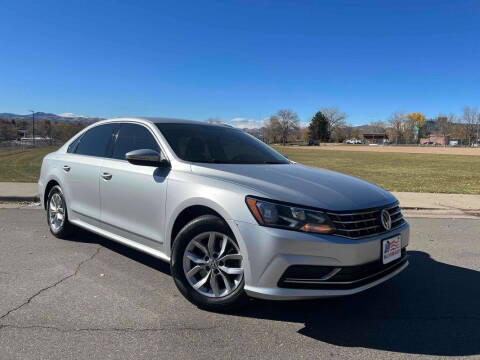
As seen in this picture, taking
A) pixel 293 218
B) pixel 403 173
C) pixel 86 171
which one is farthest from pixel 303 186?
pixel 403 173

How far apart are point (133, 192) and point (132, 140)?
73cm

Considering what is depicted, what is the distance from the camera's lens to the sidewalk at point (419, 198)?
8766 mm

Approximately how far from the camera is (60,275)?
161 inches

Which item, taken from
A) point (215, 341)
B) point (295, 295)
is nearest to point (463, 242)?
point (295, 295)

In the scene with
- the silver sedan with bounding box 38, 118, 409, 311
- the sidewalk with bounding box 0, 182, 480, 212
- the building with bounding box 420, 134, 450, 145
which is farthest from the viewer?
the building with bounding box 420, 134, 450, 145


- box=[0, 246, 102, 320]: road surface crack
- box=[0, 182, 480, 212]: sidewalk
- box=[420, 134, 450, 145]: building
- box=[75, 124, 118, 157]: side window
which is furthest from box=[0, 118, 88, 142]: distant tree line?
box=[420, 134, 450, 145]: building

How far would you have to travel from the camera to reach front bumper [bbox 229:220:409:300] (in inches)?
109

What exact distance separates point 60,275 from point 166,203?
1.55 metres

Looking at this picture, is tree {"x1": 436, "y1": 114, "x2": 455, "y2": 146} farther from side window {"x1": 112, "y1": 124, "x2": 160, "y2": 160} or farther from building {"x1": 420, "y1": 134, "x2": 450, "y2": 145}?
side window {"x1": 112, "y1": 124, "x2": 160, "y2": 160}

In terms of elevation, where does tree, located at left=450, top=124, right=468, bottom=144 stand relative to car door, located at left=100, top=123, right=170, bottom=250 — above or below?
above

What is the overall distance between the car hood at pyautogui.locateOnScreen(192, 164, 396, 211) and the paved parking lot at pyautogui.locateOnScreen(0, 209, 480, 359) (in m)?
0.98

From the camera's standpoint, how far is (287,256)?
2.78 metres

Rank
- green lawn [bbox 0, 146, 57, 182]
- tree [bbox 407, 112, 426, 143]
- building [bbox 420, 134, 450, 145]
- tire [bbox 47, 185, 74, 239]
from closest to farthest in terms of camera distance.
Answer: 1. tire [bbox 47, 185, 74, 239]
2. green lawn [bbox 0, 146, 57, 182]
3. building [bbox 420, 134, 450, 145]
4. tree [bbox 407, 112, 426, 143]

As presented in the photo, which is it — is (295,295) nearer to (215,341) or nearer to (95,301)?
(215,341)
